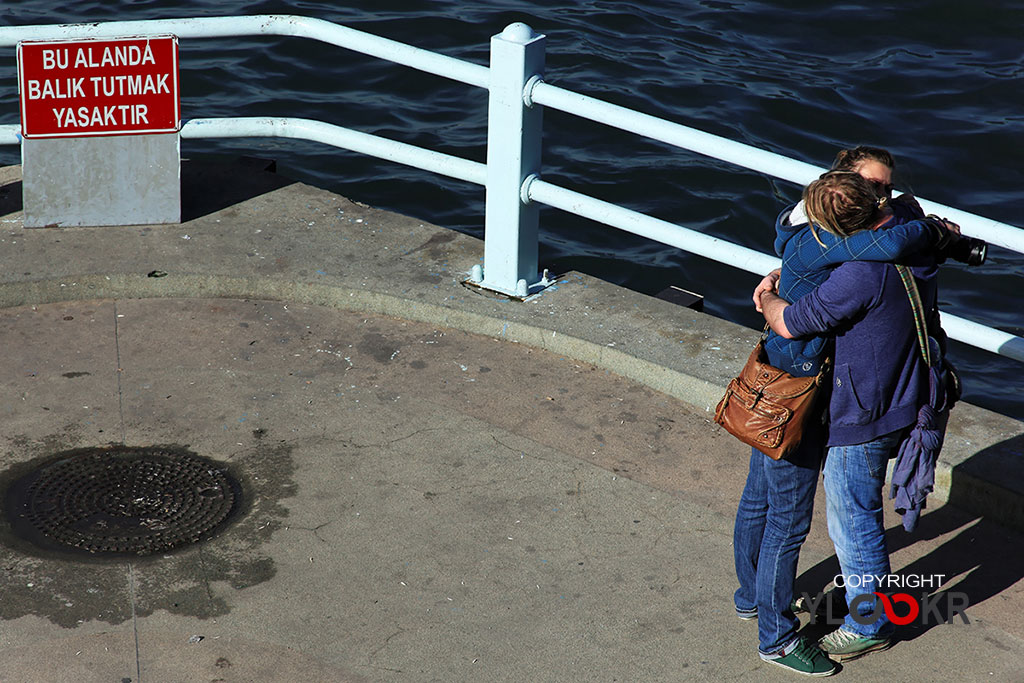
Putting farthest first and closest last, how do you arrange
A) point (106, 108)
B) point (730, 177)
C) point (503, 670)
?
point (730, 177) < point (106, 108) < point (503, 670)

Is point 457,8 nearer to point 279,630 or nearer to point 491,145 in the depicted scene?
point 491,145

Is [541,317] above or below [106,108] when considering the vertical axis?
below

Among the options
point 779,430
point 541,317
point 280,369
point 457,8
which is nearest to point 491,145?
point 541,317

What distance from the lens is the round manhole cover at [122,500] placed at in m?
4.27

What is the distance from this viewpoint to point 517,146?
5.52m

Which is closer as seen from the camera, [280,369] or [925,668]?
[925,668]

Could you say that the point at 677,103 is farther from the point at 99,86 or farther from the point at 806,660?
the point at 806,660

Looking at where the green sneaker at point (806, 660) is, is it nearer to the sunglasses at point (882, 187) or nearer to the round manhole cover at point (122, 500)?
the sunglasses at point (882, 187)

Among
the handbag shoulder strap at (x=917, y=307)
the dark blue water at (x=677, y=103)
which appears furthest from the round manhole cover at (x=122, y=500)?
the dark blue water at (x=677, y=103)

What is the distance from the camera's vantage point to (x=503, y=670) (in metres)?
3.78

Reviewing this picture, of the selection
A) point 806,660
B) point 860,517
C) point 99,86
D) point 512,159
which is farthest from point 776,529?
point 99,86

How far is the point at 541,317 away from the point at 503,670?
213 centimetres

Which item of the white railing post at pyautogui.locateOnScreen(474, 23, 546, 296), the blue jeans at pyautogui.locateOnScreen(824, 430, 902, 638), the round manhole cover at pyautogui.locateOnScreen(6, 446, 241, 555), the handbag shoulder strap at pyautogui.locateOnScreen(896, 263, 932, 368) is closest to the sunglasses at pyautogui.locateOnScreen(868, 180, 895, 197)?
the handbag shoulder strap at pyautogui.locateOnScreen(896, 263, 932, 368)

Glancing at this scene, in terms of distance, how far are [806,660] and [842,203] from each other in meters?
1.42
